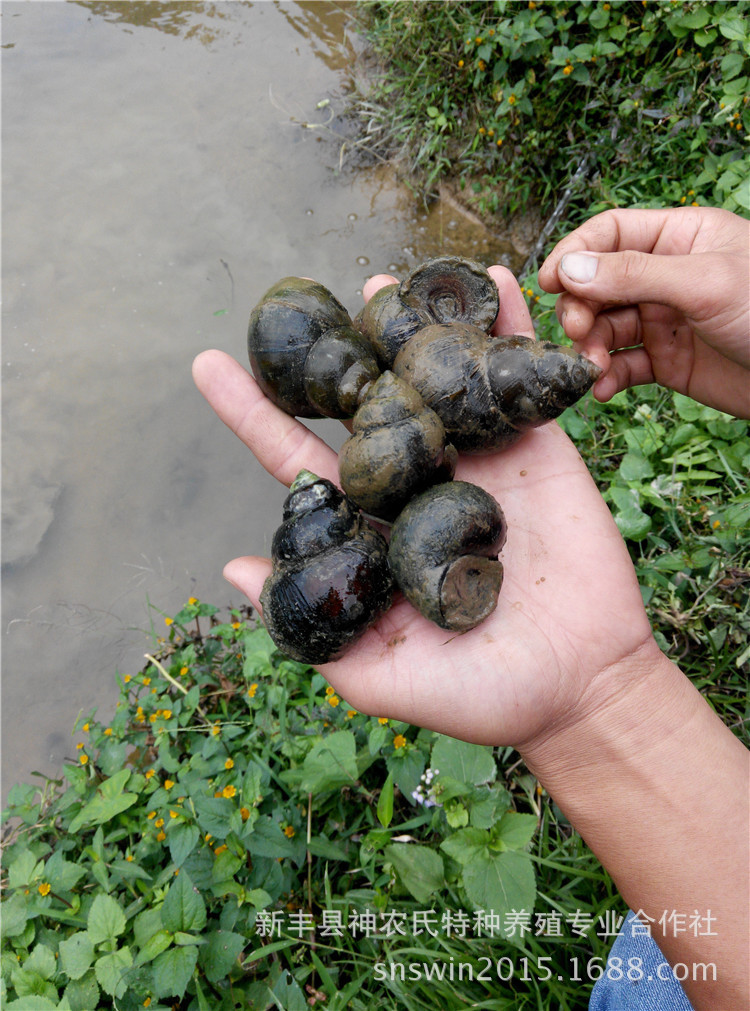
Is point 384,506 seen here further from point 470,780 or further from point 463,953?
point 463,953

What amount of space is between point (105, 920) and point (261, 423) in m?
2.07

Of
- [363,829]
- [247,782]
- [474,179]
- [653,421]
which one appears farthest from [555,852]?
[474,179]

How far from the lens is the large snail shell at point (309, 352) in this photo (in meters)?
2.69

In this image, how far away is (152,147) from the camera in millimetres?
5773

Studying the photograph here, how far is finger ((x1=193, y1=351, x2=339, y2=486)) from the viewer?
9.85ft

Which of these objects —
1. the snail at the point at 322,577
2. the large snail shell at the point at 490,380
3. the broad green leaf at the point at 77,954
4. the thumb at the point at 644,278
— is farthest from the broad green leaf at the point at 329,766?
the thumb at the point at 644,278

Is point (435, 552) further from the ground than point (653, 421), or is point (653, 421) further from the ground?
point (435, 552)

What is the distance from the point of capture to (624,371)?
3.21 m

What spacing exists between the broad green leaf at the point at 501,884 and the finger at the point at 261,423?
1.67 metres

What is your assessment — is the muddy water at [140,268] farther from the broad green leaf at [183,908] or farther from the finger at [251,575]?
the broad green leaf at [183,908]

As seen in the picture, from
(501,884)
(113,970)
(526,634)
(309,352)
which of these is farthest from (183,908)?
(309,352)

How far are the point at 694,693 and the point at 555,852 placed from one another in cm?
87

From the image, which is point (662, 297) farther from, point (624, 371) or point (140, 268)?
point (140, 268)

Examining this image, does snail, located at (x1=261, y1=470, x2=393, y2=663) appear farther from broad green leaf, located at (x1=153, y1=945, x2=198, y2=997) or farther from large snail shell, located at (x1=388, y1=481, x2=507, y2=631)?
broad green leaf, located at (x1=153, y1=945, x2=198, y2=997)
